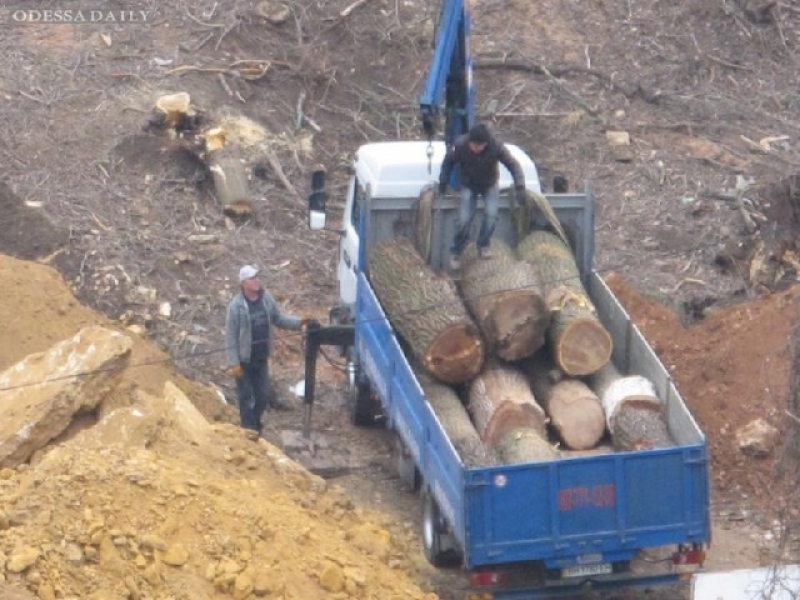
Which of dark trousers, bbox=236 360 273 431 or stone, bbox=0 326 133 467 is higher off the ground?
stone, bbox=0 326 133 467

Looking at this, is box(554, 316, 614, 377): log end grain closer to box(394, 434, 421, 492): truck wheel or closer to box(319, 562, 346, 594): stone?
box(394, 434, 421, 492): truck wheel

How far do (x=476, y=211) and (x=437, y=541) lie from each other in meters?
3.07

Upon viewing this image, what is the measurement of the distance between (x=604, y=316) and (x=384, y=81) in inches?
401

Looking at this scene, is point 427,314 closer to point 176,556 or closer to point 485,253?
point 485,253

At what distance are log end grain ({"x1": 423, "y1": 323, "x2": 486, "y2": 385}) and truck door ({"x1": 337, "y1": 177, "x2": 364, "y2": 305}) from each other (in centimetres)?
204

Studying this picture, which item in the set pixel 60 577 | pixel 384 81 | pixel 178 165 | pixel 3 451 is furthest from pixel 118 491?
pixel 384 81

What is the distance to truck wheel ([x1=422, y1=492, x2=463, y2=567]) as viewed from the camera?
40.2ft

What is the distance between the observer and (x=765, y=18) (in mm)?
25062

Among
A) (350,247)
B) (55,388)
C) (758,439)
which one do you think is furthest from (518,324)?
(55,388)

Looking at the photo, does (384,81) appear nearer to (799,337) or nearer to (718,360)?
(718,360)

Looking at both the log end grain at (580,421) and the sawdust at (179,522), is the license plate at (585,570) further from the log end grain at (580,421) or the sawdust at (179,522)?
the log end grain at (580,421)

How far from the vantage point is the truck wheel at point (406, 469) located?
13450 millimetres

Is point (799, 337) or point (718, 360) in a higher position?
point (799, 337)

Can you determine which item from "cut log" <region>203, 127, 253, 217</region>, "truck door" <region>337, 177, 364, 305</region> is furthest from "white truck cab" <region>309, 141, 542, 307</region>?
"cut log" <region>203, 127, 253, 217</region>
